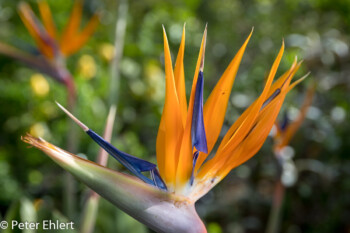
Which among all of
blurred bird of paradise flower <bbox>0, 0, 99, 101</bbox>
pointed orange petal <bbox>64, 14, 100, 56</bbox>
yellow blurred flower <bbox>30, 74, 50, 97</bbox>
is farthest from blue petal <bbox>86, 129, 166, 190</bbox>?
yellow blurred flower <bbox>30, 74, 50, 97</bbox>

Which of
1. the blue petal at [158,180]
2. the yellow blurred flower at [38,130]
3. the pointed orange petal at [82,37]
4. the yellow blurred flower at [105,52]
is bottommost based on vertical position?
the blue petal at [158,180]

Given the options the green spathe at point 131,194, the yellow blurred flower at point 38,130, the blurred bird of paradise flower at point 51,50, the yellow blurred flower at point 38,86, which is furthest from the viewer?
the yellow blurred flower at point 38,86

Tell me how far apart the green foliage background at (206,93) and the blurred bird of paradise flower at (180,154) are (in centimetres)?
49

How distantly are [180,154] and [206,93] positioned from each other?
1.47m

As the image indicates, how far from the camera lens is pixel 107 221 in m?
0.95

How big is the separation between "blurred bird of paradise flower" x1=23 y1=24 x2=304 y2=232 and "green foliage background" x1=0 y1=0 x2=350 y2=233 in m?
0.49

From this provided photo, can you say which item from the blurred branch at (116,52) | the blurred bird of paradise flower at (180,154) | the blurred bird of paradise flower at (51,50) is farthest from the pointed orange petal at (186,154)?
the blurred bird of paradise flower at (51,50)

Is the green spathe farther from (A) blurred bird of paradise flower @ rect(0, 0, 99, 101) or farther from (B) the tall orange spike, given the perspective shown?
(A) blurred bird of paradise flower @ rect(0, 0, 99, 101)

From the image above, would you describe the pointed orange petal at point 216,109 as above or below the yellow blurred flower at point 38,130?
below

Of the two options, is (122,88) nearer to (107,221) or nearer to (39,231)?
(107,221)

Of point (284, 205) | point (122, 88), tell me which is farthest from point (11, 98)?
point (284, 205)

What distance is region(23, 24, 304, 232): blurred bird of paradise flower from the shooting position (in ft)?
1.47

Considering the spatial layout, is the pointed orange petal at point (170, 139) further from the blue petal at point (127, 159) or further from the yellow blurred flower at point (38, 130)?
the yellow blurred flower at point (38, 130)

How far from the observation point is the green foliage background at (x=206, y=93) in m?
1.43
